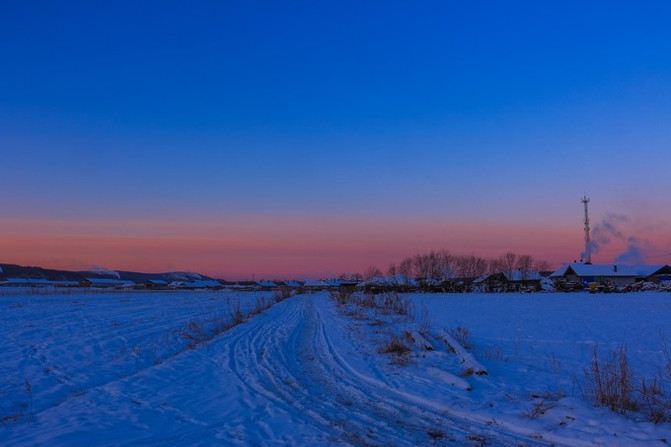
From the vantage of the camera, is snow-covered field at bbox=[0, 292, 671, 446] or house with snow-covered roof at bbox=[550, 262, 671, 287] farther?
house with snow-covered roof at bbox=[550, 262, 671, 287]

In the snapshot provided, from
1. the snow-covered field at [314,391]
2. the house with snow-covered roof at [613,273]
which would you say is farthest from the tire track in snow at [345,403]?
the house with snow-covered roof at [613,273]

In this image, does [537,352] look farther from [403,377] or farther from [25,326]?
[25,326]

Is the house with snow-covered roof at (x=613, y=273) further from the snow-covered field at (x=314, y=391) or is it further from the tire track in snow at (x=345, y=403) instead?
the tire track in snow at (x=345, y=403)

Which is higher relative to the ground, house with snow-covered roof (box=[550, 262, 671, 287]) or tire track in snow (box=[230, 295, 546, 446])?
house with snow-covered roof (box=[550, 262, 671, 287])

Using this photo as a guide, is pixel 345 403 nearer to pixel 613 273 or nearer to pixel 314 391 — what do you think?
pixel 314 391

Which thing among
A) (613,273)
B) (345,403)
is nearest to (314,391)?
(345,403)

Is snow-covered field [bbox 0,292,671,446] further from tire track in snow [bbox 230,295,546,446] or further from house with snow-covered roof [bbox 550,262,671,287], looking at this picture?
house with snow-covered roof [bbox 550,262,671,287]

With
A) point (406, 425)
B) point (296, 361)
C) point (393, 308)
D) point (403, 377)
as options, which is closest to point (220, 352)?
point (296, 361)

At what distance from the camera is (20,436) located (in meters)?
6.33

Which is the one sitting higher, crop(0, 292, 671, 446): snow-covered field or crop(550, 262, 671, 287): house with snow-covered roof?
crop(550, 262, 671, 287): house with snow-covered roof

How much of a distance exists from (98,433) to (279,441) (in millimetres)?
2446

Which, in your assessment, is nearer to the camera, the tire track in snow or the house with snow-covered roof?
the tire track in snow

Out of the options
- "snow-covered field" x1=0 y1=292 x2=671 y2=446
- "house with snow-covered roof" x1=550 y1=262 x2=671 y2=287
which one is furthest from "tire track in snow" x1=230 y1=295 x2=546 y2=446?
"house with snow-covered roof" x1=550 y1=262 x2=671 y2=287

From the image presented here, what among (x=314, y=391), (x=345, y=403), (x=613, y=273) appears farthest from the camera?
(x=613, y=273)
